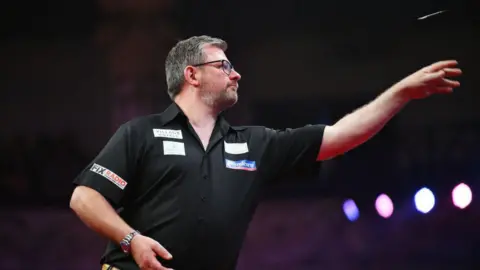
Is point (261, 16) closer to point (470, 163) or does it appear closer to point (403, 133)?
point (403, 133)

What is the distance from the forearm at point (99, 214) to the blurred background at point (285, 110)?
1.85 metres

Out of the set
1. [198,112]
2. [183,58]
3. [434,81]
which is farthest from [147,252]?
[434,81]

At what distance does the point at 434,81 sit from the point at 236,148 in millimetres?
686

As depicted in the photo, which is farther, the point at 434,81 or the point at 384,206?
the point at 384,206

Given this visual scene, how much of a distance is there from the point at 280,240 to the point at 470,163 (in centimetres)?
122

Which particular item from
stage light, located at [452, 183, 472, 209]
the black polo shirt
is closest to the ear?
the black polo shirt

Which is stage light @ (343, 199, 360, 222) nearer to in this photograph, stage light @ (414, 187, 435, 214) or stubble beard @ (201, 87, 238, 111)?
stage light @ (414, 187, 435, 214)

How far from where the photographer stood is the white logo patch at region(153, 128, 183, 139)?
2184 millimetres

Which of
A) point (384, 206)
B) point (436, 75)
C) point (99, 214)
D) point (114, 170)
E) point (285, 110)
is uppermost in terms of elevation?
point (436, 75)

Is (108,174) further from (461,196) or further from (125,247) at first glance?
(461,196)

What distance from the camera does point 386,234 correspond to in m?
3.94

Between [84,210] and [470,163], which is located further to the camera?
[470,163]

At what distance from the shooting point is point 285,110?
3.92 metres

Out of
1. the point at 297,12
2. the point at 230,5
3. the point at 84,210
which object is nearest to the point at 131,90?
the point at 230,5
